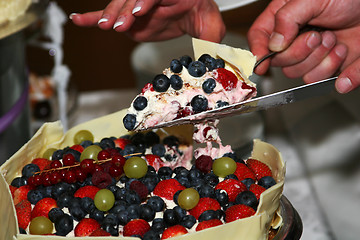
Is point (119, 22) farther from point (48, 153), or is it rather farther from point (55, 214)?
point (55, 214)

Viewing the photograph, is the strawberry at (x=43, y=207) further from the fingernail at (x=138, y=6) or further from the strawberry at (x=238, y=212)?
the fingernail at (x=138, y=6)

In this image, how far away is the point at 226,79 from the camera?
102cm

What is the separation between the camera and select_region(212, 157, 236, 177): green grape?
101cm

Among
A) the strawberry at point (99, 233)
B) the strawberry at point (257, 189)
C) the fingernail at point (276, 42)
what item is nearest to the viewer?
the strawberry at point (99, 233)

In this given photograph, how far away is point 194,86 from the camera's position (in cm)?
102

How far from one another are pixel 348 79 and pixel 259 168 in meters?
0.32

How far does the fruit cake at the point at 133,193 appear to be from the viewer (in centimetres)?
87

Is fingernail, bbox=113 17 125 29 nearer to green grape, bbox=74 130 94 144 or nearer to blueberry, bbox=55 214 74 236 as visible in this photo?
green grape, bbox=74 130 94 144

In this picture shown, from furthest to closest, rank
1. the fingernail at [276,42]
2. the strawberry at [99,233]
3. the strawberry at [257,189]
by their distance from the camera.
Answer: the fingernail at [276,42]
the strawberry at [257,189]
the strawberry at [99,233]

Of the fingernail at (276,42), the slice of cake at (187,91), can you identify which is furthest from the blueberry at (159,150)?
the fingernail at (276,42)

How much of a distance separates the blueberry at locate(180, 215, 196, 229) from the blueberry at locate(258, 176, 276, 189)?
0.17m

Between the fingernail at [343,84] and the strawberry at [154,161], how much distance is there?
0.43m

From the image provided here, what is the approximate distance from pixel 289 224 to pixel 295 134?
972mm

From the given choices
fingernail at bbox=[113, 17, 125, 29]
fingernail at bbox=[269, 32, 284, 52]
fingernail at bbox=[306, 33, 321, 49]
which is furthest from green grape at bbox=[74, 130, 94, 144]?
fingernail at bbox=[306, 33, 321, 49]
